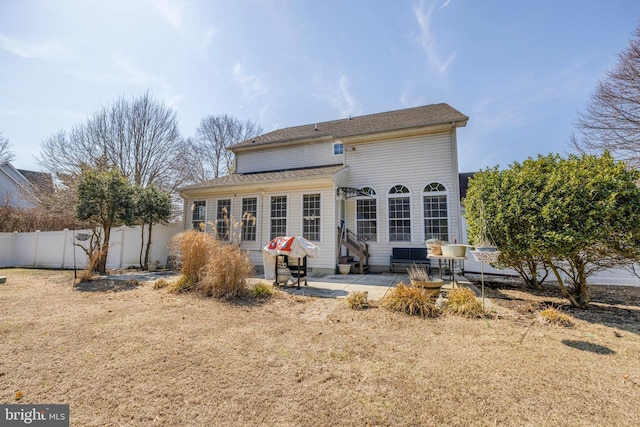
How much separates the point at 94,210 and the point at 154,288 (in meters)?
4.93

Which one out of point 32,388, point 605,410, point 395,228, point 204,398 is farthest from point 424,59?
point 32,388

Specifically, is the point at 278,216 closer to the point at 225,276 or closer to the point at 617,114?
the point at 225,276

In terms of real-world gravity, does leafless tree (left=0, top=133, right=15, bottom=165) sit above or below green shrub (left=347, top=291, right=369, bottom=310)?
above

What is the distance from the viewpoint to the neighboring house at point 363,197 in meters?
9.75

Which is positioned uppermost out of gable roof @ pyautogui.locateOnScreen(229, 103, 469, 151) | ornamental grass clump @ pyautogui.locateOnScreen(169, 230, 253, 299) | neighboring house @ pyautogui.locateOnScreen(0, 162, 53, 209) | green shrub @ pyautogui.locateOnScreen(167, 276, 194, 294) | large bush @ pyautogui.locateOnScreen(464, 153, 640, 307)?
gable roof @ pyautogui.locateOnScreen(229, 103, 469, 151)

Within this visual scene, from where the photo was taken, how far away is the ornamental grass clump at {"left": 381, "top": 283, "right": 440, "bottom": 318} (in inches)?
186

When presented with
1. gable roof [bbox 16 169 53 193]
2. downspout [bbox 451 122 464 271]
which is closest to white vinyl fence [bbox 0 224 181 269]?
gable roof [bbox 16 169 53 193]

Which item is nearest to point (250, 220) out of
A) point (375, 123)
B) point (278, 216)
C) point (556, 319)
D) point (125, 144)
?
point (278, 216)

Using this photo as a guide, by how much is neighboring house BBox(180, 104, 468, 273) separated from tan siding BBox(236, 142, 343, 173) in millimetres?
190

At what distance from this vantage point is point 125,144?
696 inches

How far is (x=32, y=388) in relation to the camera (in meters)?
2.40

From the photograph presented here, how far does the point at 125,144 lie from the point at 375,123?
16683 millimetres

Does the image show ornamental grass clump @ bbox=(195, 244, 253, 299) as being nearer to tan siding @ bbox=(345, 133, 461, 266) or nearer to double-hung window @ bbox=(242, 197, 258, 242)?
double-hung window @ bbox=(242, 197, 258, 242)

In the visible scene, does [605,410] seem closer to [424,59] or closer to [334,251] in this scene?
[334,251]
